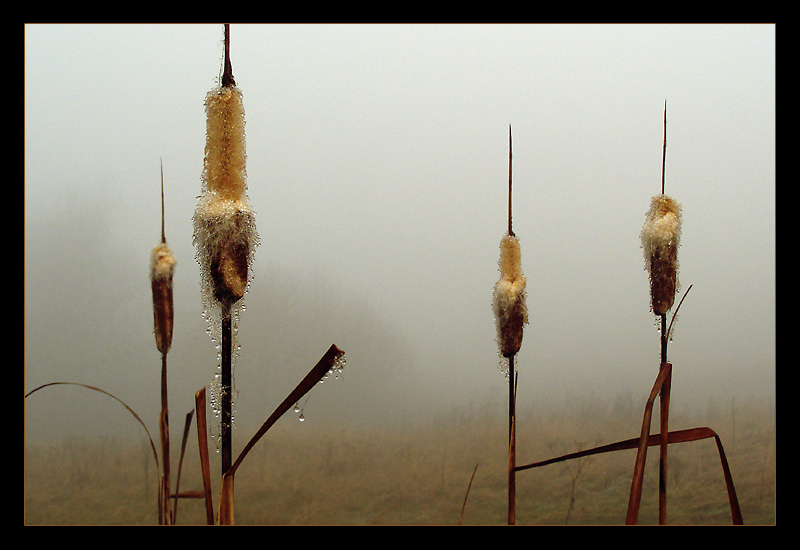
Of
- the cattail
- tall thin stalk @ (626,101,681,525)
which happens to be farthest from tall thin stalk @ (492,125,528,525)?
the cattail

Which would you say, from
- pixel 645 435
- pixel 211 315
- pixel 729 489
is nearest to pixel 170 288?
pixel 211 315

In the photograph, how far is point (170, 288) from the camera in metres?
1.42

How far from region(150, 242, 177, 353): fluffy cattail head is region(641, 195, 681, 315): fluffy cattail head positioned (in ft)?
4.13

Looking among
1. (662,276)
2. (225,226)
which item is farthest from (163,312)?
(662,276)

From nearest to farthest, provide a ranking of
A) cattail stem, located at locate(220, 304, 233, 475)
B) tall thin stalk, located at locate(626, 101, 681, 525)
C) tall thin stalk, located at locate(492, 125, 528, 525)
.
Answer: cattail stem, located at locate(220, 304, 233, 475) → tall thin stalk, located at locate(626, 101, 681, 525) → tall thin stalk, located at locate(492, 125, 528, 525)

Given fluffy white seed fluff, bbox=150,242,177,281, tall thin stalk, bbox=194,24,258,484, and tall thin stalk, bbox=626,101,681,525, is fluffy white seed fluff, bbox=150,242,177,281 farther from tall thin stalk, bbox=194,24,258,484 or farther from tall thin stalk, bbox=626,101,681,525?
tall thin stalk, bbox=626,101,681,525

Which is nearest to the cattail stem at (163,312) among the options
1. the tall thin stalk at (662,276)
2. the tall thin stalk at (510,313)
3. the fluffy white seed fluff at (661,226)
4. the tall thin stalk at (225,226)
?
the tall thin stalk at (225,226)

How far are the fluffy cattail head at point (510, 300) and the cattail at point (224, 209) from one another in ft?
2.26

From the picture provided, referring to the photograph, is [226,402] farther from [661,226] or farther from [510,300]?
[661,226]

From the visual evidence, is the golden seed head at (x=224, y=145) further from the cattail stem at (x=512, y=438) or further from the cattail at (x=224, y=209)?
the cattail stem at (x=512, y=438)

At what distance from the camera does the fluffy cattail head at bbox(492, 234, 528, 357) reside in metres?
1.45

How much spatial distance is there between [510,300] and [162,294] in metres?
0.91

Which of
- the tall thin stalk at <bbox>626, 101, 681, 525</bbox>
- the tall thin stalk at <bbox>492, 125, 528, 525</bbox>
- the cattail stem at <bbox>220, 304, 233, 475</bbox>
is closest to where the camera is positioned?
the cattail stem at <bbox>220, 304, 233, 475</bbox>
